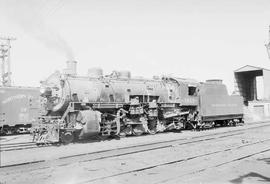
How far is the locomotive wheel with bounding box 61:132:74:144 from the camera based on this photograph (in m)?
13.8

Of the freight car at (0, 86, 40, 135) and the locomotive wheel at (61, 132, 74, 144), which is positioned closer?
the locomotive wheel at (61, 132, 74, 144)

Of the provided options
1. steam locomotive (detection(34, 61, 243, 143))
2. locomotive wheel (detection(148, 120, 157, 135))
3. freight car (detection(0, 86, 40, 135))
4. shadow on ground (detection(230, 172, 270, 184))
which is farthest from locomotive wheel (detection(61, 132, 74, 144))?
shadow on ground (detection(230, 172, 270, 184))

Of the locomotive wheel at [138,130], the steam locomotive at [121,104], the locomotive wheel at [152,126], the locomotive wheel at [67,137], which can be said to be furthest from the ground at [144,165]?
the locomotive wheel at [152,126]

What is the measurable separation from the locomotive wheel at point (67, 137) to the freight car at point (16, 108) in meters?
6.34

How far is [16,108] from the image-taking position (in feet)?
67.6

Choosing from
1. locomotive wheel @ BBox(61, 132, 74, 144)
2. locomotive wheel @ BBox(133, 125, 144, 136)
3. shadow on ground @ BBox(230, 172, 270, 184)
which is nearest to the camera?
shadow on ground @ BBox(230, 172, 270, 184)

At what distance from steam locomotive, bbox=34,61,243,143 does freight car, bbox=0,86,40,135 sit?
555cm

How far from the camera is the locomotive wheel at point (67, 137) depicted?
13844 mm

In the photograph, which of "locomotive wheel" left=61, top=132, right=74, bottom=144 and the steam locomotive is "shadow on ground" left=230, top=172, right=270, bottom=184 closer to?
the steam locomotive

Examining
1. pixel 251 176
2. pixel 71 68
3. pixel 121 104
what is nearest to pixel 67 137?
pixel 121 104

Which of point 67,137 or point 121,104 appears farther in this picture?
point 121,104

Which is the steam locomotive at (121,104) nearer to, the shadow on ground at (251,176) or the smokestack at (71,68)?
the smokestack at (71,68)

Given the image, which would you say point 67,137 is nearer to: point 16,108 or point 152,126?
point 152,126

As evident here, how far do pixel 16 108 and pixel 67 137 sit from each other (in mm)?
8090
